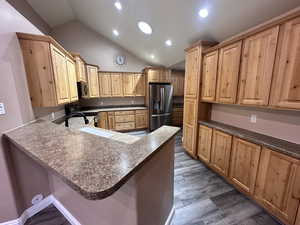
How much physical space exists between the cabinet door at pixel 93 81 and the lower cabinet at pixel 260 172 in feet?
12.6

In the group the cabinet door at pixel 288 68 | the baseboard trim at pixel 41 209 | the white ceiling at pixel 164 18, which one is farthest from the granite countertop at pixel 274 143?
the baseboard trim at pixel 41 209

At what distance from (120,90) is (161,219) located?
4342 mm

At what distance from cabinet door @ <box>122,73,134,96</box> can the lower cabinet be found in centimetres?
347

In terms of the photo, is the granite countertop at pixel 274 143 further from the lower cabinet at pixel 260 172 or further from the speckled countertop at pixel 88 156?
the speckled countertop at pixel 88 156

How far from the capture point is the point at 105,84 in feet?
15.7

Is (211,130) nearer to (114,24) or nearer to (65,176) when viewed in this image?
(65,176)

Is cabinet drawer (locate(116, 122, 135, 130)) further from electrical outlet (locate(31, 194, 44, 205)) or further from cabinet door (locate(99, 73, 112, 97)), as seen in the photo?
electrical outlet (locate(31, 194, 44, 205))

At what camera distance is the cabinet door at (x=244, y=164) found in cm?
176

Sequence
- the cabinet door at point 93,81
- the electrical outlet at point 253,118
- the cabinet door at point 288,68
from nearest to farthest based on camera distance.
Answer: the cabinet door at point 288,68, the electrical outlet at point 253,118, the cabinet door at point 93,81

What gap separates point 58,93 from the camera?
6.46 feet

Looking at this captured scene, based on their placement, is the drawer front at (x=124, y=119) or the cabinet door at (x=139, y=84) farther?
the cabinet door at (x=139, y=84)

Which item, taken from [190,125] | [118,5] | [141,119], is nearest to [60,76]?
[118,5]

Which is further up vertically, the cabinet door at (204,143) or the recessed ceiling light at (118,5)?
the recessed ceiling light at (118,5)

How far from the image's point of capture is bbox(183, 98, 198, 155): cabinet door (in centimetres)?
287
